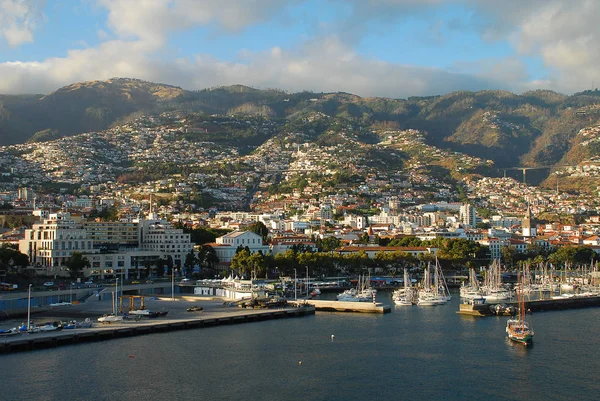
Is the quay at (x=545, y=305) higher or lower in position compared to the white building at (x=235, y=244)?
lower

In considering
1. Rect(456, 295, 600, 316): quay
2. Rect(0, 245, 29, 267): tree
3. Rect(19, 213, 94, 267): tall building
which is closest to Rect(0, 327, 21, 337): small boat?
Rect(0, 245, 29, 267): tree

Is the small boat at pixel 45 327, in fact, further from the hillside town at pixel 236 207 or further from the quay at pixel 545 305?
the hillside town at pixel 236 207

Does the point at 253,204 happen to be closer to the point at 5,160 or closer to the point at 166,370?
the point at 5,160

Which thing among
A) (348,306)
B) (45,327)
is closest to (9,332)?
(45,327)

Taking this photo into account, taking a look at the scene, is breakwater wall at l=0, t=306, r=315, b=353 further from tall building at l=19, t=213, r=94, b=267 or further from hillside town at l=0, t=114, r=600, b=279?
tall building at l=19, t=213, r=94, b=267

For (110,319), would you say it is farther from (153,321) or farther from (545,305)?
(545,305)

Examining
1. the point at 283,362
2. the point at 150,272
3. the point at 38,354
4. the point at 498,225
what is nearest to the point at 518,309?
the point at 283,362

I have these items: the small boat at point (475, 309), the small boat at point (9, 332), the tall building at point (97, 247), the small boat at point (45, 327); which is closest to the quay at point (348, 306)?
the small boat at point (475, 309)
